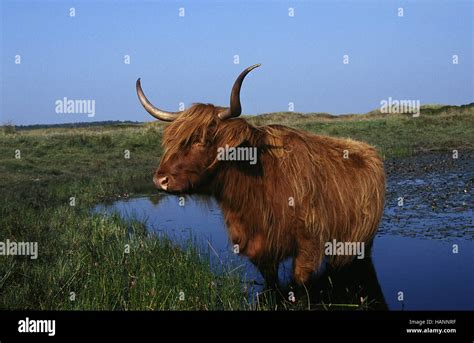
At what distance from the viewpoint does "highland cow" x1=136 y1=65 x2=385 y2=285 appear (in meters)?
3.95

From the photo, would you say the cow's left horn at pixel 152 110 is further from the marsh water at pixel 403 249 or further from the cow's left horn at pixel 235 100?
the marsh water at pixel 403 249

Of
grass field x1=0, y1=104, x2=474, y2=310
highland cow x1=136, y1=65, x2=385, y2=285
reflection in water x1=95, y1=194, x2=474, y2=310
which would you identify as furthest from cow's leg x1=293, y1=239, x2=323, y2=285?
grass field x1=0, y1=104, x2=474, y2=310

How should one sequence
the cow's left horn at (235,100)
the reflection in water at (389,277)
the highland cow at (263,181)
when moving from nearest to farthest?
the cow's left horn at (235,100) < the highland cow at (263,181) < the reflection in water at (389,277)

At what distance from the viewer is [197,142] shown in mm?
3965

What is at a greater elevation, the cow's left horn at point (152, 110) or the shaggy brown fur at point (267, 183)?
the cow's left horn at point (152, 110)

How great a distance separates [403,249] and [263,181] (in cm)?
201

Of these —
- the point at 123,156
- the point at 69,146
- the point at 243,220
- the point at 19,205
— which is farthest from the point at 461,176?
the point at 69,146

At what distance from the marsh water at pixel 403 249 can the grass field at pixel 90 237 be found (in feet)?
1.28

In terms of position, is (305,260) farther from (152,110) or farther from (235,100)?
(152,110)

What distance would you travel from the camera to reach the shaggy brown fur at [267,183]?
156 inches

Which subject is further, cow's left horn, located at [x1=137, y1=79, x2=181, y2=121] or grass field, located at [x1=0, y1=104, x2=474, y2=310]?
cow's left horn, located at [x1=137, y1=79, x2=181, y2=121]

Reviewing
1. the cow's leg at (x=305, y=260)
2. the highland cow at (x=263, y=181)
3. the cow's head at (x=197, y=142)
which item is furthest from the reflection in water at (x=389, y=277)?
the cow's head at (x=197, y=142)

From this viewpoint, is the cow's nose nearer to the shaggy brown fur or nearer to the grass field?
the shaggy brown fur

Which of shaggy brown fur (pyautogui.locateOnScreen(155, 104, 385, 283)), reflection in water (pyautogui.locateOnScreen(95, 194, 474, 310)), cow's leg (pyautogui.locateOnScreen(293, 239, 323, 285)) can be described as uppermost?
shaggy brown fur (pyautogui.locateOnScreen(155, 104, 385, 283))
